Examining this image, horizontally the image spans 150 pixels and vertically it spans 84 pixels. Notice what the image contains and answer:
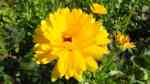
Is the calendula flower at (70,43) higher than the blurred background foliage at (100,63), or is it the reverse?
the calendula flower at (70,43)

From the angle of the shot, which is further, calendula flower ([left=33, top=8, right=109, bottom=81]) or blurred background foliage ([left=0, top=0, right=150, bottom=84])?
blurred background foliage ([left=0, top=0, right=150, bottom=84])

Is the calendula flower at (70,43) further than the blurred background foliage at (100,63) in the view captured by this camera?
No

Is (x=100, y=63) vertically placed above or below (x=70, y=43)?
below

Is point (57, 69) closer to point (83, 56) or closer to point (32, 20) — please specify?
point (83, 56)

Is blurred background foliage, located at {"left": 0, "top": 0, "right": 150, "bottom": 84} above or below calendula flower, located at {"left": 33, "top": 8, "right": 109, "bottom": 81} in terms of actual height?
below

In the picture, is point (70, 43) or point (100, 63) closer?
point (70, 43)
